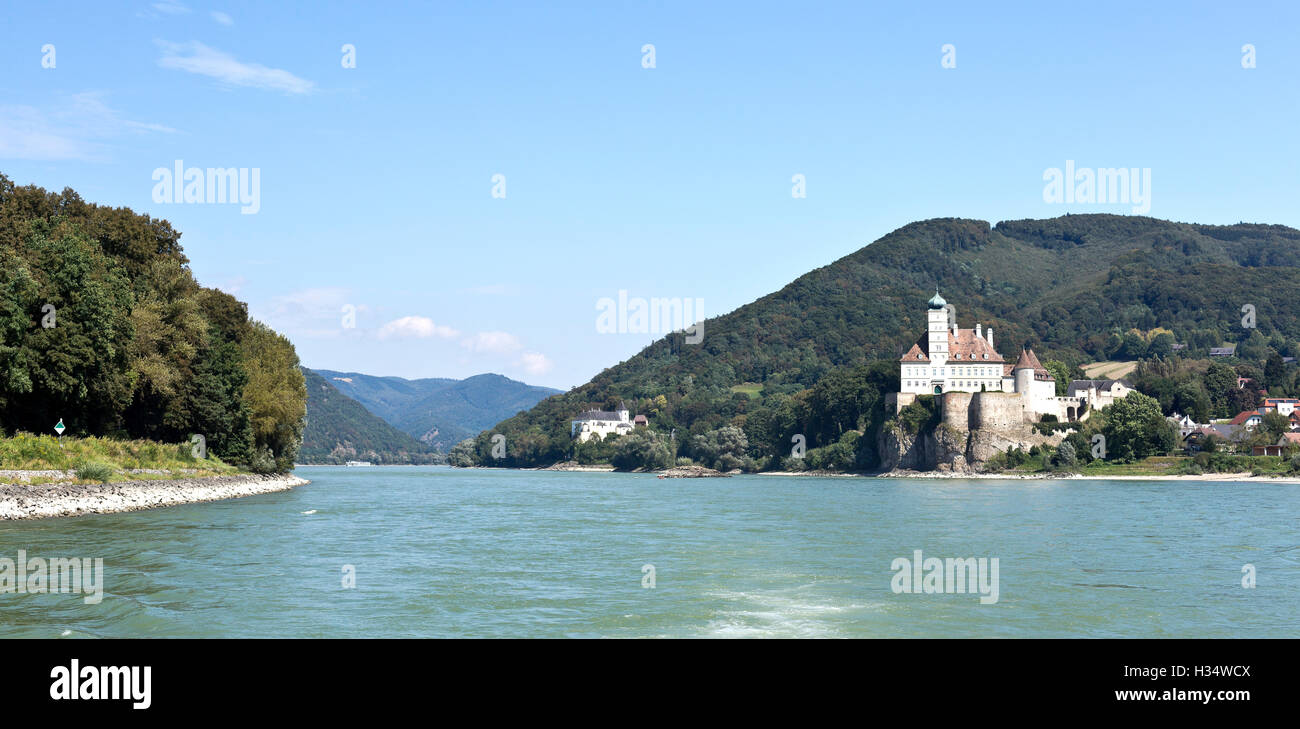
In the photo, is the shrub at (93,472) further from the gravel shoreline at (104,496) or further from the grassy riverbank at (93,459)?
the gravel shoreline at (104,496)

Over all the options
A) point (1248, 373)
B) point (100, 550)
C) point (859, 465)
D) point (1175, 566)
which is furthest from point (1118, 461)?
point (100, 550)

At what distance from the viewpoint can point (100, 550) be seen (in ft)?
93.4

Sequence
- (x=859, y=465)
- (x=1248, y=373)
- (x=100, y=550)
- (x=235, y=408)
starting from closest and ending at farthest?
(x=100, y=550), (x=235, y=408), (x=859, y=465), (x=1248, y=373)

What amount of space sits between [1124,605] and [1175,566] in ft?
28.6

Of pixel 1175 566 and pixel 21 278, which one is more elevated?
pixel 21 278

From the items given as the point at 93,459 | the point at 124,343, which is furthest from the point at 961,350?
the point at 93,459

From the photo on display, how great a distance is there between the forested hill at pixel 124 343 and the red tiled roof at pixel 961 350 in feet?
274

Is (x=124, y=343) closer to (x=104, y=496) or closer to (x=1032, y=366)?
(x=104, y=496)

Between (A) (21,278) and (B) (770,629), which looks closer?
(B) (770,629)

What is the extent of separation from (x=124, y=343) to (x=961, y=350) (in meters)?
108

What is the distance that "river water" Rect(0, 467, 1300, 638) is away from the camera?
19.0 m

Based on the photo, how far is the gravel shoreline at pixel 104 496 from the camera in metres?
37.7
